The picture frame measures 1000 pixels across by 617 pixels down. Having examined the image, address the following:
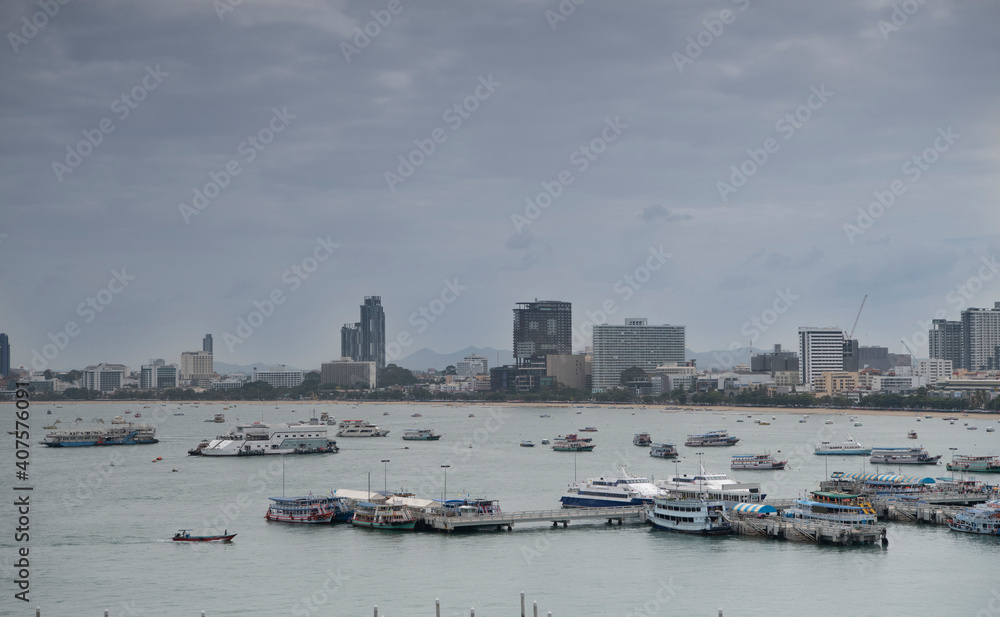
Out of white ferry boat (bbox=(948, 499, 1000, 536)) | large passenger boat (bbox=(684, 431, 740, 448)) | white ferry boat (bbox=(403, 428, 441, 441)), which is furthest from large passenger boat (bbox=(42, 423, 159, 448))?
white ferry boat (bbox=(948, 499, 1000, 536))

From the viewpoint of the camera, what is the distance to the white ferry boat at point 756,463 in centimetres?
9938

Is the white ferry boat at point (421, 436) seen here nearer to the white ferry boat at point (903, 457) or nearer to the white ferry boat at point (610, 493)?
the white ferry boat at point (903, 457)

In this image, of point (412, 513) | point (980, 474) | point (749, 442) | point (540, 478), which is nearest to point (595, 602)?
point (412, 513)

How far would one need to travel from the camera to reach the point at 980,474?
9650 cm

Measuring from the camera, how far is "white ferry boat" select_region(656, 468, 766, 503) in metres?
65.3

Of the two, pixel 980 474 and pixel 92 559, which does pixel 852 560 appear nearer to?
pixel 92 559

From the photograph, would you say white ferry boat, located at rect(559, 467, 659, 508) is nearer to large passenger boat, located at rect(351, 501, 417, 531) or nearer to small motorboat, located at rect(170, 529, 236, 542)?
large passenger boat, located at rect(351, 501, 417, 531)

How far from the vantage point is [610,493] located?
72125 mm

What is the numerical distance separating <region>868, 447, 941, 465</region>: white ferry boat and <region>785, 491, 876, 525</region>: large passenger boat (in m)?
46.4

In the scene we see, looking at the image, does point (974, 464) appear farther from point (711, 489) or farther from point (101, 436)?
point (101, 436)

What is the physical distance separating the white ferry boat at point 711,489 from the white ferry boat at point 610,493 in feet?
4.76

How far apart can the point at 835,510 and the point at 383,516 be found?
26330mm

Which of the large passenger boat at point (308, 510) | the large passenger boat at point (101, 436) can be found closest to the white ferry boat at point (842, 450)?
the large passenger boat at point (308, 510)

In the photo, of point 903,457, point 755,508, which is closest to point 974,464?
point 903,457
